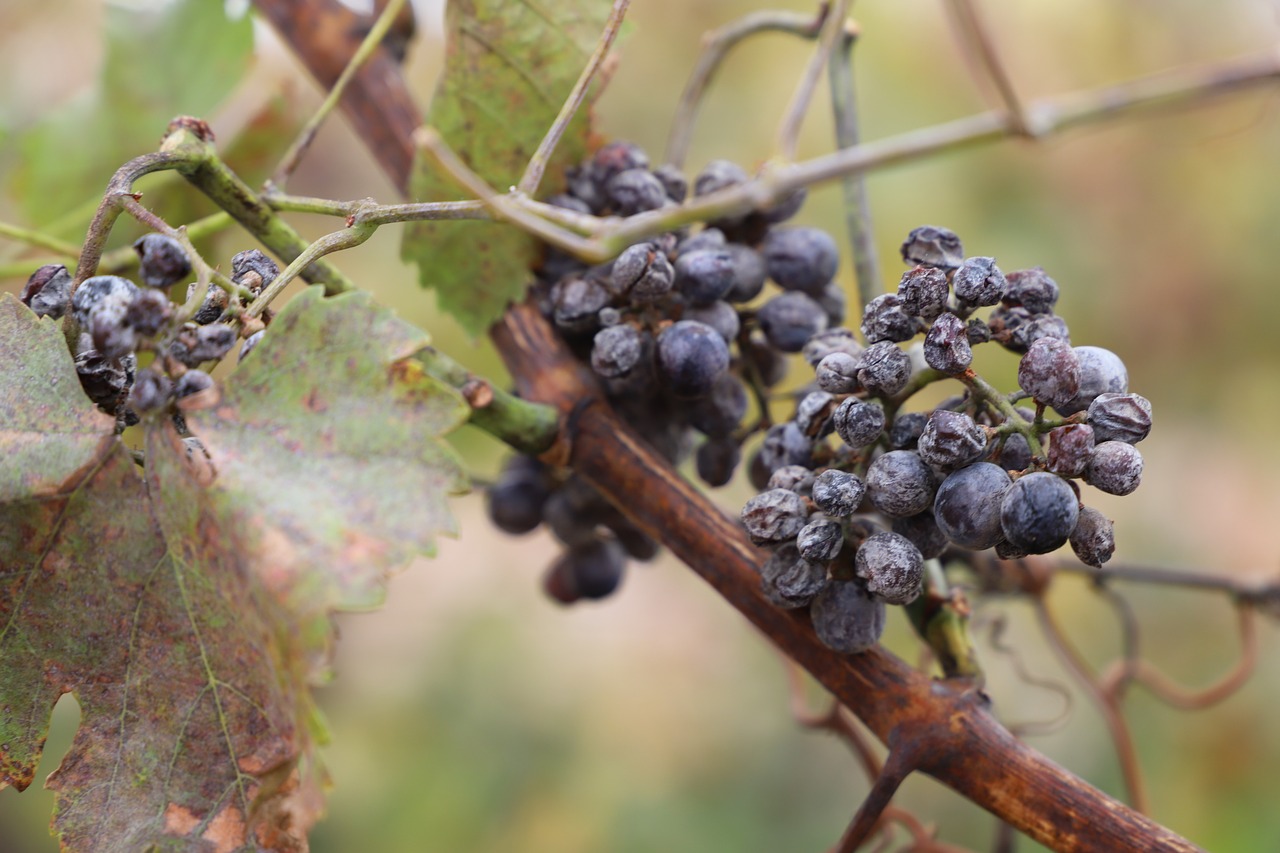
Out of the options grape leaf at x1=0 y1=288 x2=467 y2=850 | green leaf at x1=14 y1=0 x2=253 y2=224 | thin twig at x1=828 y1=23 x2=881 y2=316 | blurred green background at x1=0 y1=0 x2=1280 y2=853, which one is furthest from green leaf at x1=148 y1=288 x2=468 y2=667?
blurred green background at x1=0 y1=0 x2=1280 y2=853

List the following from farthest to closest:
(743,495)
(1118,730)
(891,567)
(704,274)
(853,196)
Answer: (743,495) < (1118,730) < (853,196) < (704,274) < (891,567)

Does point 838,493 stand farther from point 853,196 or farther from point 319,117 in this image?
point 319,117

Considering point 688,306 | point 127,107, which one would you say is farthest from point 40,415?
point 127,107

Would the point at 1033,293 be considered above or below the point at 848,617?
above

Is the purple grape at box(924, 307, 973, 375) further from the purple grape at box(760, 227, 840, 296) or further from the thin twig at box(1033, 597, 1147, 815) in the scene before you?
the thin twig at box(1033, 597, 1147, 815)

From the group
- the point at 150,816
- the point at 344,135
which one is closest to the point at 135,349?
the point at 150,816
